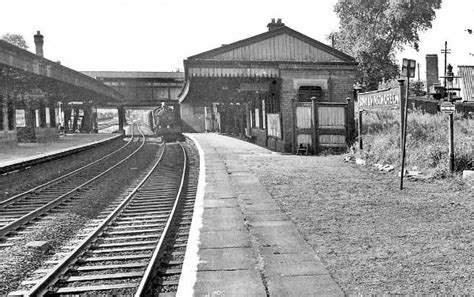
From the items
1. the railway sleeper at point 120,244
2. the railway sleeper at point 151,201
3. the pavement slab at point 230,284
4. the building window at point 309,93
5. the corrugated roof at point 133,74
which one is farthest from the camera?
the corrugated roof at point 133,74

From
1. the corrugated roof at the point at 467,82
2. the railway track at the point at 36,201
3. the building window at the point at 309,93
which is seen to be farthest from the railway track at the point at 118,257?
the corrugated roof at the point at 467,82

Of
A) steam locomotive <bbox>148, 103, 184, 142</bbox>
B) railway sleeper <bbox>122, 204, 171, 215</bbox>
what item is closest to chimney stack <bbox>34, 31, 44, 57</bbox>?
steam locomotive <bbox>148, 103, 184, 142</bbox>

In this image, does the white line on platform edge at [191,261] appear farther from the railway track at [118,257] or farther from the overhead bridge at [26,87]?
the overhead bridge at [26,87]

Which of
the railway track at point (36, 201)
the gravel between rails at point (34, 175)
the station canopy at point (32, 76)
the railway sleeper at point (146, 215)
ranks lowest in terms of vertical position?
the railway sleeper at point (146, 215)

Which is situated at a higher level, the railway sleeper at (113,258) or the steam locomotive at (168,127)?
the steam locomotive at (168,127)

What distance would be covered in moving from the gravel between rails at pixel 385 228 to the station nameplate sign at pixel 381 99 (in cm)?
169

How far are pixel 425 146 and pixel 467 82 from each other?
32.9 meters

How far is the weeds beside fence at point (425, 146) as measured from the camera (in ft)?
29.3

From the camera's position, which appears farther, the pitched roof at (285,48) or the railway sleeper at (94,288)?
the pitched roof at (285,48)

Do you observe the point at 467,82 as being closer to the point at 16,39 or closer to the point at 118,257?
the point at 118,257

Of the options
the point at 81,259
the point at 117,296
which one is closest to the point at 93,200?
the point at 81,259

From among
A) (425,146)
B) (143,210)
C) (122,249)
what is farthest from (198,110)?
(122,249)

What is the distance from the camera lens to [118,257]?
5.44 metres

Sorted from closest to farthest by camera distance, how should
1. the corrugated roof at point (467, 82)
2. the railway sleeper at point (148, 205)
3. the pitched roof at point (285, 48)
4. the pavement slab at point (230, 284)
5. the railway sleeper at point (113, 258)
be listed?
the pavement slab at point (230, 284), the railway sleeper at point (113, 258), the railway sleeper at point (148, 205), the pitched roof at point (285, 48), the corrugated roof at point (467, 82)
